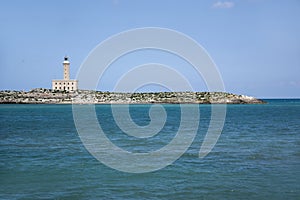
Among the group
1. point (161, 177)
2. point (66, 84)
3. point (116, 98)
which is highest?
point (66, 84)

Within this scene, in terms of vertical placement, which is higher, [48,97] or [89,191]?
[48,97]

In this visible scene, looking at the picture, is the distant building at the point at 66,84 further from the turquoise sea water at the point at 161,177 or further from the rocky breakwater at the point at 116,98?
the turquoise sea water at the point at 161,177

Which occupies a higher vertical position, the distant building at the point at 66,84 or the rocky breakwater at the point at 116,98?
the distant building at the point at 66,84

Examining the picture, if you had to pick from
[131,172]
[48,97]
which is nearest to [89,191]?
[131,172]

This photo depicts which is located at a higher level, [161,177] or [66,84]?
[66,84]

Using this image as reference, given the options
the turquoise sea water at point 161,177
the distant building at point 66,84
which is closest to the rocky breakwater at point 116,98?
the distant building at point 66,84

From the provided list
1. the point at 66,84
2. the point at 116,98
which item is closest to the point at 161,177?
the point at 66,84

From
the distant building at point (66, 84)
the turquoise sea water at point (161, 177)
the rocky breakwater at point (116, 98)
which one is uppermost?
the distant building at point (66, 84)

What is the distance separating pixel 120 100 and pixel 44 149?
6775 inches

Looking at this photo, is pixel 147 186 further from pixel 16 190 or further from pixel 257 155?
pixel 257 155

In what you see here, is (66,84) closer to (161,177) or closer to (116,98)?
(116,98)

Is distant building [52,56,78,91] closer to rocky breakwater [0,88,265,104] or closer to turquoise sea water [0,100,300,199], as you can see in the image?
rocky breakwater [0,88,265,104]

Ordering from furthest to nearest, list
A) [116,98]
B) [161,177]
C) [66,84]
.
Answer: [116,98]
[66,84]
[161,177]

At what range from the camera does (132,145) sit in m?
26.4
